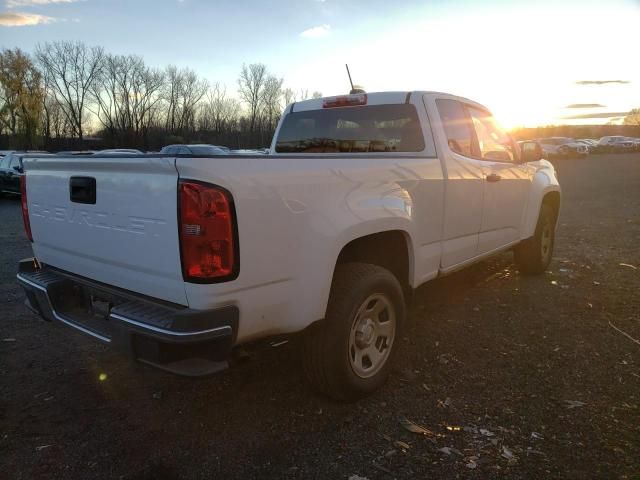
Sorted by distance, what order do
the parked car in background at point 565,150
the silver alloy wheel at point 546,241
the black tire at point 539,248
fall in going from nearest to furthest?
the black tire at point 539,248
the silver alloy wheel at point 546,241
the parked car in background at point 565,150

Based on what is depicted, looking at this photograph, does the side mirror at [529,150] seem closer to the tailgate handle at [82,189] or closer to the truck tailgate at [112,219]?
the truck tailgate at [112,219]

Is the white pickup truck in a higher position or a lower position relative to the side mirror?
lower

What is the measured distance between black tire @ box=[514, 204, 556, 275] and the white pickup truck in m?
1.78

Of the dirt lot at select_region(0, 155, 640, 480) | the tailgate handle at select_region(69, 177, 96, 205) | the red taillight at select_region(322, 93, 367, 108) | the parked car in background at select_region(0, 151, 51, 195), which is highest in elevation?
the red taillight at select_region(322, 93, 367, 108)

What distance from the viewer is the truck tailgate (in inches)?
89.2

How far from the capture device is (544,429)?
2.80 meters

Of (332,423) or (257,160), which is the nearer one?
(257,160)

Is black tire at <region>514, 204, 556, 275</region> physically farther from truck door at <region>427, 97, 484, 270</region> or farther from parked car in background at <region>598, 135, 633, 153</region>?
parked car in background at <region>598, 135, 633, 153</region>

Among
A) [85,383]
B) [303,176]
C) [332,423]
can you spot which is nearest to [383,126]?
[303,176]

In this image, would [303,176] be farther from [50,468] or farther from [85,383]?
[85,383]

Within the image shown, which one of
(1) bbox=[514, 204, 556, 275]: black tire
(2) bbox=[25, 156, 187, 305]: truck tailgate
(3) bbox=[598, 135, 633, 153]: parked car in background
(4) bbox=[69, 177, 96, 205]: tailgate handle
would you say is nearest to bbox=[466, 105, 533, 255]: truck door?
(1) bbox=[514, 204, 556, 275]: black tire

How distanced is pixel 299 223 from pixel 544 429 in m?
1.85

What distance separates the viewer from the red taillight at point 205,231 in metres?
2.17

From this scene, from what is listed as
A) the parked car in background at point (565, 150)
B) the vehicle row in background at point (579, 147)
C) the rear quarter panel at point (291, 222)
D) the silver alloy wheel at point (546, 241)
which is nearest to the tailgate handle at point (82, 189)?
the rear quarter panel at point (291, 222)
